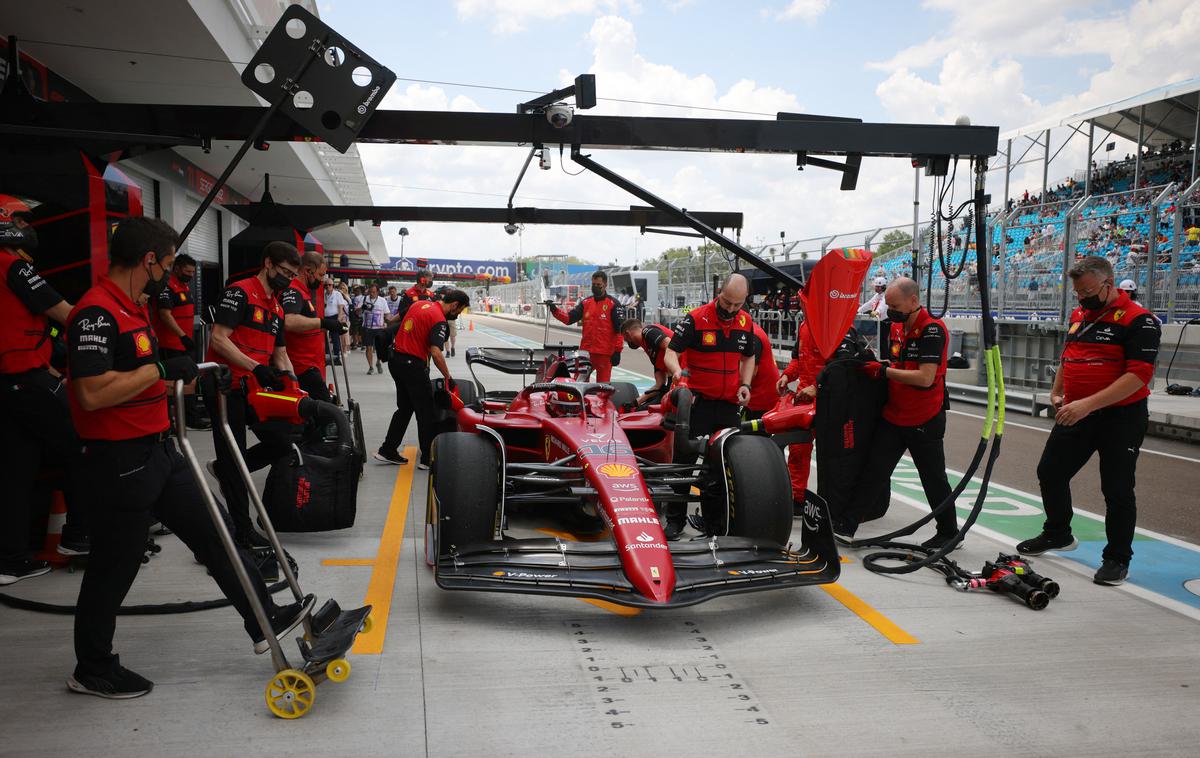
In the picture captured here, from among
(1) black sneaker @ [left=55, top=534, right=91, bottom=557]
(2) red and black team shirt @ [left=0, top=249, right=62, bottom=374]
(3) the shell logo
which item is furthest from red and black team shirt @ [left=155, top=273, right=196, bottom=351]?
(3) the shell logo

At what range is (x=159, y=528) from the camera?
539 centimetres

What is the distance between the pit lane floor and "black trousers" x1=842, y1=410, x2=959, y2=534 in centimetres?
68

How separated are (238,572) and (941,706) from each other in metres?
2.68

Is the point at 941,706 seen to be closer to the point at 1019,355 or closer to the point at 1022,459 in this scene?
the point at 1022,459

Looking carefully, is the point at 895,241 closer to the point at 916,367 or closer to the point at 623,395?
the point at 623,395

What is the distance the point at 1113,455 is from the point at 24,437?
19.8ft

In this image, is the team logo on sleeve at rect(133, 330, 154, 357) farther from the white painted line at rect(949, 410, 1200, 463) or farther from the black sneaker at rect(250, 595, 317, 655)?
the white painted line at rect(949, 410, 1200, 463)

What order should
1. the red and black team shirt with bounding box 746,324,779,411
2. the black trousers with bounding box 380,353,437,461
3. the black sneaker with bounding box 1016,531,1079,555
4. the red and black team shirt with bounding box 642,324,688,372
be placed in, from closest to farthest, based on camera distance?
the black sneaker with bounding box 1016,531,1079,555 → the red and black team shirt with bounding box 746,324,779,411 → the red and black team shirt with bounding box 642,324,688,372 → the black trousers with bounding box 380,353,437,461

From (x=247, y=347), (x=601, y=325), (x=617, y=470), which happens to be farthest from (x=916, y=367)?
(x=601, y=325)

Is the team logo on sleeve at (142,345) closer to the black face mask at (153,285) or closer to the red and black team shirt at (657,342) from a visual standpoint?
the black face mask at (153,285)

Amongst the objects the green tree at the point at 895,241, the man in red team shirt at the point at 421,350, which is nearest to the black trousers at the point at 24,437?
the man in red team shirt at the point at 421,350

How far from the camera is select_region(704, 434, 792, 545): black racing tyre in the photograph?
4.54 m

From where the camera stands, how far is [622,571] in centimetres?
390

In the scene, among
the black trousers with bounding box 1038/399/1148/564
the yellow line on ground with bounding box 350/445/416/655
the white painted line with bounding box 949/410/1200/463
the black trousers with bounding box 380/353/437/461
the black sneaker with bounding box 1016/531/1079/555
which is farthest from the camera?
the white painted line with bounding box 949/410/1200/463
